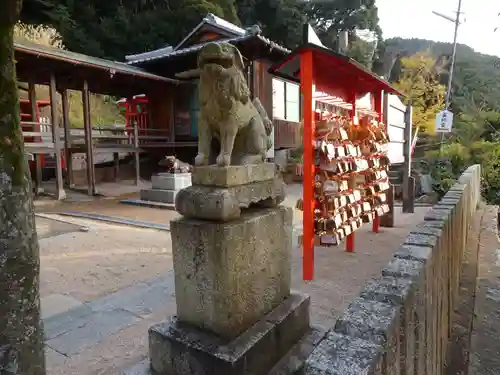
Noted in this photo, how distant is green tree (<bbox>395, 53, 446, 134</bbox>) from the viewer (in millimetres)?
20250

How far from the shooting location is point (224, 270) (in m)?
2.14

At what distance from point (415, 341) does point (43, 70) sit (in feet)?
42.2

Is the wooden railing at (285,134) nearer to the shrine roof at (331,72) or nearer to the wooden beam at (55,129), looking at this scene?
the wooden beam at (55,129)

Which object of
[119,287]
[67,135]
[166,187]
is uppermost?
[67,135]

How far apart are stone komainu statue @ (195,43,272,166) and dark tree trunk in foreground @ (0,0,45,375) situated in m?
1.19

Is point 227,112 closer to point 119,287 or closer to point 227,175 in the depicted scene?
point 227,175

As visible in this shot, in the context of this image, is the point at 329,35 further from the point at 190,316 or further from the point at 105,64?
the point at 190,316

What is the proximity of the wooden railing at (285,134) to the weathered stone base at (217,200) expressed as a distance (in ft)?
41.7

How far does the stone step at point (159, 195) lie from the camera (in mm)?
10414

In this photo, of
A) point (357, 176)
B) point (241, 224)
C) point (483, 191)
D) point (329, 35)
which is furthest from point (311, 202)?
point (329, 35)

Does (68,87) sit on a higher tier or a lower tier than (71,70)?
lower

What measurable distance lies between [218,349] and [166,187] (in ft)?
29.2

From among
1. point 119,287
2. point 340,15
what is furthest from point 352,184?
point 340,15

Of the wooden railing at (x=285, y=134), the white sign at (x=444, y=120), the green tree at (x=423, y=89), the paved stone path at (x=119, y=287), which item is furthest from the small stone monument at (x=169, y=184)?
the green tree at (x=423, y=89)
